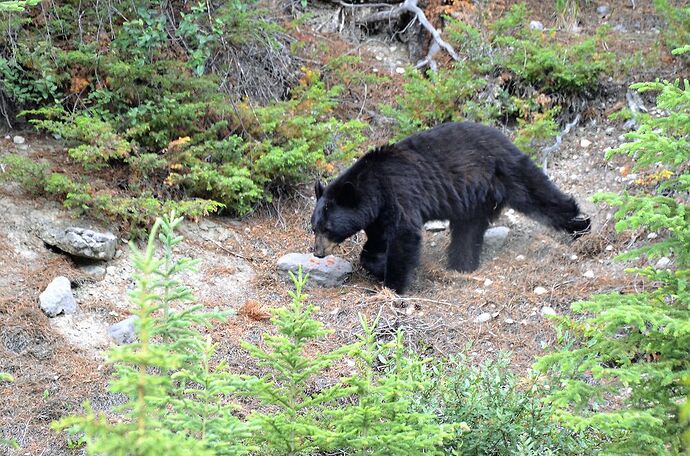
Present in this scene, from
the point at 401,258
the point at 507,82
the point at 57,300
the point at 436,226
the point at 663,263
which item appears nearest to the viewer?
the point at 57,300

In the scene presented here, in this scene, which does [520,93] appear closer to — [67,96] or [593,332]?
[67,96]

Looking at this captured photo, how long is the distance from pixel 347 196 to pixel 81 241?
2.46 meters

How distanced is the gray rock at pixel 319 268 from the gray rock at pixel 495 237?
1585mm

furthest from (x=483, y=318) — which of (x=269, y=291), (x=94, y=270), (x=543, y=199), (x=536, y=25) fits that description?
(x=536, y=25)

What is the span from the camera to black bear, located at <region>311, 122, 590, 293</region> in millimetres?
7512

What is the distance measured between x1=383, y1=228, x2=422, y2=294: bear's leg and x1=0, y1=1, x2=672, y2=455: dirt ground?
15cm

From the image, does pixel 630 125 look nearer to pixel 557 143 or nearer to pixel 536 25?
pixel 557 143

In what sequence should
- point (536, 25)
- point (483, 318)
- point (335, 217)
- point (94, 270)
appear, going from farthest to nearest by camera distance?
point (536, 25), point (335, 217), point (94, 270), point (483, 318)

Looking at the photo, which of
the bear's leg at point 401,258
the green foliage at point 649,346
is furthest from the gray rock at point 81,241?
the green foliage at point 649,346

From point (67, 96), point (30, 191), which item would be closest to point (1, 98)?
point (67, 96)

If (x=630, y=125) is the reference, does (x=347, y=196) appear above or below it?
below

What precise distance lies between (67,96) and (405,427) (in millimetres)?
6040

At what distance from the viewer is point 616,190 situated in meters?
8.40

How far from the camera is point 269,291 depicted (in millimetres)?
7344
